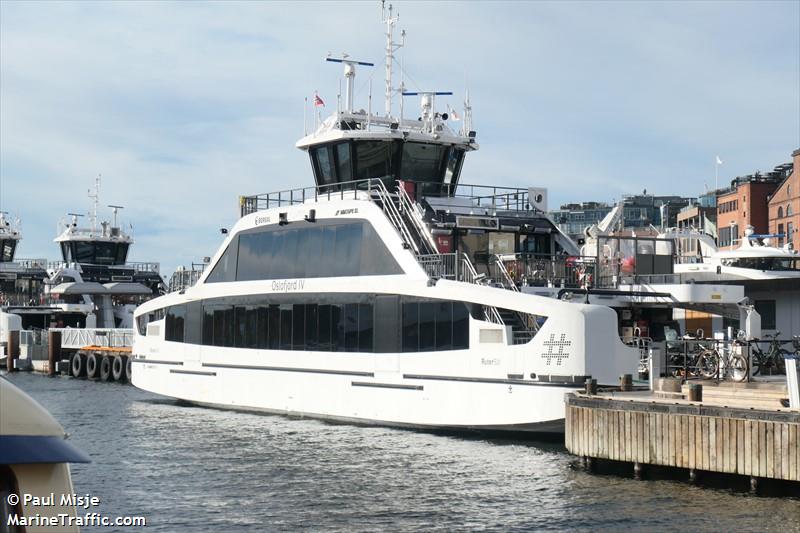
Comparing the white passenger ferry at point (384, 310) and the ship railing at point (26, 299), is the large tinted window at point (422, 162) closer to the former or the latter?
the white passenger ferry at point (384, 310)

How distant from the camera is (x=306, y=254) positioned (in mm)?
24750

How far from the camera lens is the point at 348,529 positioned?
13.4 m

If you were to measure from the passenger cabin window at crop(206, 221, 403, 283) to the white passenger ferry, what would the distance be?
1.8 inches

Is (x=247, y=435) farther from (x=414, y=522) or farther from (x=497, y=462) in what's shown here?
(x=414, y=522)

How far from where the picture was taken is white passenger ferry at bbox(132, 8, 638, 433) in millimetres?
19141

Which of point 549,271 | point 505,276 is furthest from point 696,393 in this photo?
point 549,271

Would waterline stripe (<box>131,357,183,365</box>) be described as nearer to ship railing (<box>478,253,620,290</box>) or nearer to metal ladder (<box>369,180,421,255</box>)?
metal ladder (<box>369,180,421,255</box>)

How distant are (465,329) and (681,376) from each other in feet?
14.5

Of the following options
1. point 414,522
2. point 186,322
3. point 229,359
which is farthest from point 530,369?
point 186,322

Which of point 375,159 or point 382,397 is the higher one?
point 375,159

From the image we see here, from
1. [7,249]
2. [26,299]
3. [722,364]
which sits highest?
[7,249]

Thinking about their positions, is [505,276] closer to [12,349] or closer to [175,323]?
[175,323]

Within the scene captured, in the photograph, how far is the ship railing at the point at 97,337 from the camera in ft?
145

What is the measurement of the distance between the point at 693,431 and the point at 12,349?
135 feet
